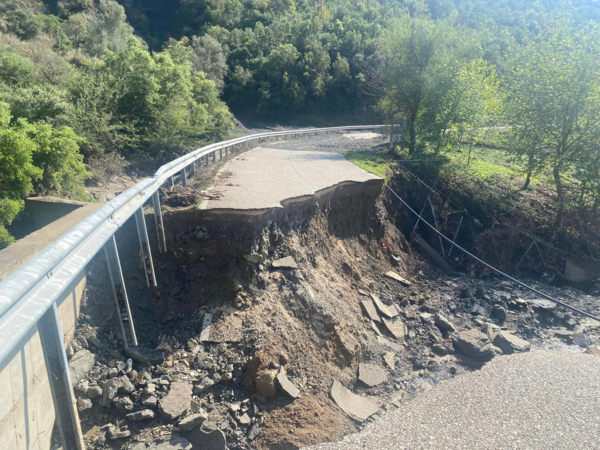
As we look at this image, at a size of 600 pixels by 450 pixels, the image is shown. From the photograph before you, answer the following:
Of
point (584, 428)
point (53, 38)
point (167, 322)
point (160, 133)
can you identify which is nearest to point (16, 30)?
point (53, 38)

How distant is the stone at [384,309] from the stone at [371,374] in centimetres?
202

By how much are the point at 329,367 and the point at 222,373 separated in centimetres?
214

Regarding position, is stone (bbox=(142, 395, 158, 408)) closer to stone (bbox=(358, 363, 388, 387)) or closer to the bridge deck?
the bridge deck

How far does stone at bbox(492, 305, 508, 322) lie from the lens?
11.4m

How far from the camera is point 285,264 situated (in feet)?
28.9

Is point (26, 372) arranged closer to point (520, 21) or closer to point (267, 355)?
point (267, 355)

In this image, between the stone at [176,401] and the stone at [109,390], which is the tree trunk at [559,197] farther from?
the stone at [109,390]

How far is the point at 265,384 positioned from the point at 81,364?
109 inches

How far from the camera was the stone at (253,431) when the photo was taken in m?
6.07

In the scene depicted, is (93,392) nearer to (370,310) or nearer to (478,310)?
(370,310)

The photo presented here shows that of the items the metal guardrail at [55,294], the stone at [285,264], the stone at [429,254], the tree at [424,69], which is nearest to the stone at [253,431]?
the metal guardrail at [55,294]

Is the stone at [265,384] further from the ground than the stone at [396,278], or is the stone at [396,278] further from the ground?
the stone at [265,384]

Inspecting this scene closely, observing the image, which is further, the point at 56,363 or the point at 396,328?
the point at 396,328

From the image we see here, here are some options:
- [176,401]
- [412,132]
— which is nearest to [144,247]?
[176,401]
